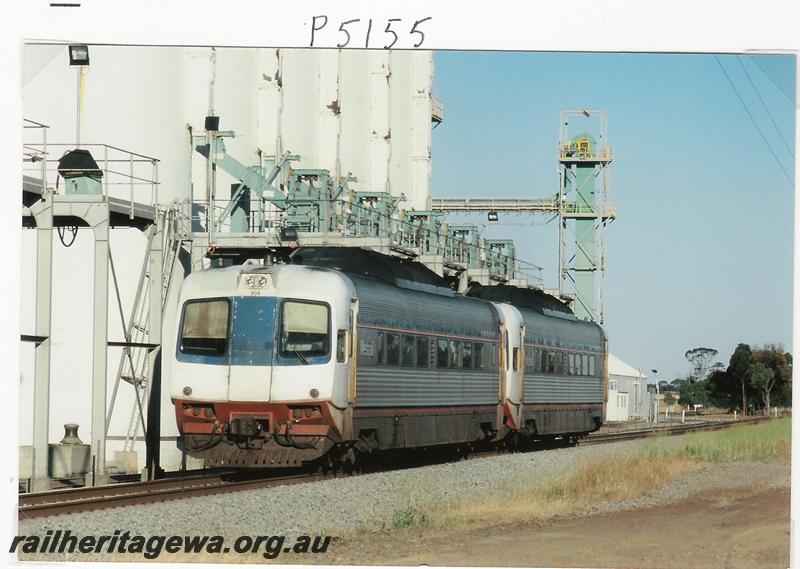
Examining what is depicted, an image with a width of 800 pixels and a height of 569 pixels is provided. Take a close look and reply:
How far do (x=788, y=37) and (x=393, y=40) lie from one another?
12.7 ft

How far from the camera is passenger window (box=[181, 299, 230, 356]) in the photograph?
779 inches

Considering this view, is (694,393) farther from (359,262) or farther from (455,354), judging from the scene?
(359,262)

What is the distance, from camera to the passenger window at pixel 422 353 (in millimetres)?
22734

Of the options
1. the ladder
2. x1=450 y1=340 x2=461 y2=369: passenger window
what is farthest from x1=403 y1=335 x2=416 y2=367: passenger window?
the ladder

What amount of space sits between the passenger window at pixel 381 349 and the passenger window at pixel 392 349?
0.53 ft

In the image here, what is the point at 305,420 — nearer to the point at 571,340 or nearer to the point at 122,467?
the point at 122,467

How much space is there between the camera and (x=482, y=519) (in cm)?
1619

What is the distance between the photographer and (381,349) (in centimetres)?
2122

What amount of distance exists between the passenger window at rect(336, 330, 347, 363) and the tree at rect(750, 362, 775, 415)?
1105 centimetres

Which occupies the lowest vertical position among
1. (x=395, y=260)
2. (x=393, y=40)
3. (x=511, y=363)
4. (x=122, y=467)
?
(x=122, y=467)

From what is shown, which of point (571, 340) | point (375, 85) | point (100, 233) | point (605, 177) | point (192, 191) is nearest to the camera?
point (100, 233)

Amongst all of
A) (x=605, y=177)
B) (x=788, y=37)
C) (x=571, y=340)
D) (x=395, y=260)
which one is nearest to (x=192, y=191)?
(x=395, y=260)

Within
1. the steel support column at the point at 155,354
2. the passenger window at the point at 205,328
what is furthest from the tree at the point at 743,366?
the steel support column at the point at 155,354

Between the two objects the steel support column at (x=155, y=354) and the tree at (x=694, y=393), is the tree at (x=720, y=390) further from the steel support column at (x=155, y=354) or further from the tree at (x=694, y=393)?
the steel support column at (x=155, y=354)
